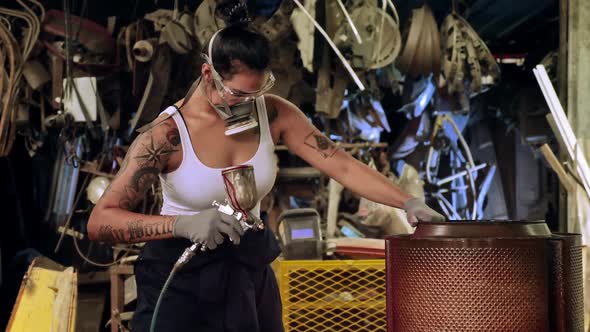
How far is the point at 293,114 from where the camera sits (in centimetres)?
360

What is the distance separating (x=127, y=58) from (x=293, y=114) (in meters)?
3.08

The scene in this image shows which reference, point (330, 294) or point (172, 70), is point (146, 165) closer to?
point (330, 294)

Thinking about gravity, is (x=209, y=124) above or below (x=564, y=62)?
below

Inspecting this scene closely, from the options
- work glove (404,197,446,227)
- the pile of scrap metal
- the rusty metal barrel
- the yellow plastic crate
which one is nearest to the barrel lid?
the rusty metal barrel

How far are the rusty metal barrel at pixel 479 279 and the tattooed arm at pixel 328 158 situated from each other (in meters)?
0.80

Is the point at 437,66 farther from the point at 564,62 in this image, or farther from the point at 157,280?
the point at 157,280

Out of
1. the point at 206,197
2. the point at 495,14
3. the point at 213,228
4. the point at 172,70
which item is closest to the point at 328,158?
the point at 206,197

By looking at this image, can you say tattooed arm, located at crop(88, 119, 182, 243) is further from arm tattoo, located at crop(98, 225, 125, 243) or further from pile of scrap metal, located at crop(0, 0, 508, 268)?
pile of scrap metal, located at crop(0, 0, 508, 268)

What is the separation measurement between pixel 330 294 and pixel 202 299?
1.36 meters

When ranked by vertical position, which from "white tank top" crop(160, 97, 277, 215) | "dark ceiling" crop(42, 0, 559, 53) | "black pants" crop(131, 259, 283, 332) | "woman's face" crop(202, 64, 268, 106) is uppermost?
"dark ceiling" crop(42, 0, 559, 53)

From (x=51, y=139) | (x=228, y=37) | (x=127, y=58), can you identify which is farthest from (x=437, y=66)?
(x=228, y=37)

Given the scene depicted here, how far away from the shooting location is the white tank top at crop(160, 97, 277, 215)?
3.16m

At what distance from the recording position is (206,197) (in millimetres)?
3170

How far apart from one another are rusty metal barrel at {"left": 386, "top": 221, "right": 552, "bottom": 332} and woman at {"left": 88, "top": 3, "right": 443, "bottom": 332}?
53cm
